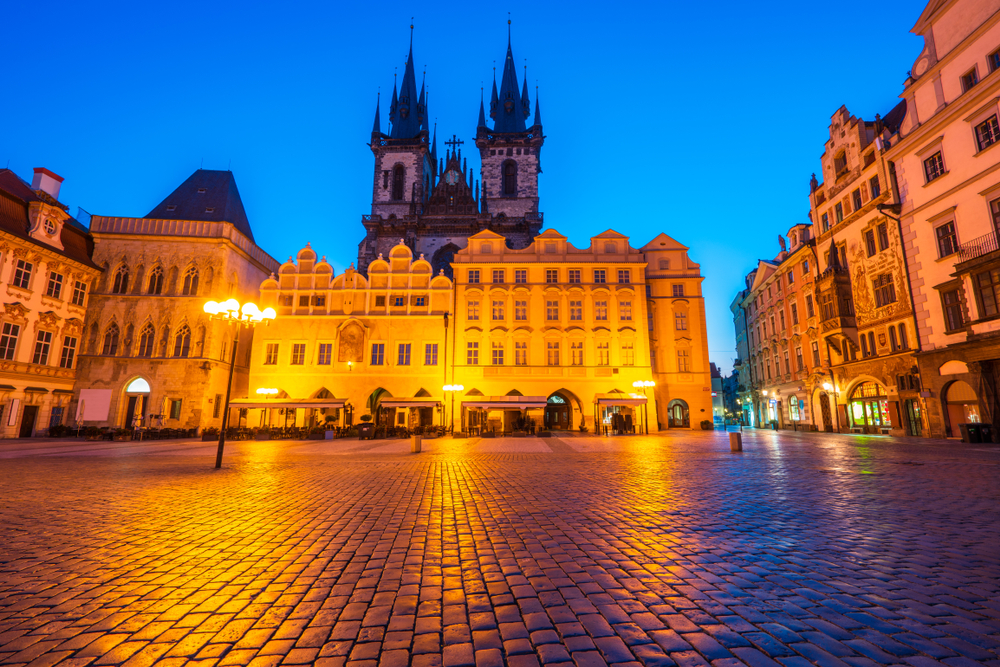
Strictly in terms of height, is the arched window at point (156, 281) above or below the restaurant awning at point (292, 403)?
above

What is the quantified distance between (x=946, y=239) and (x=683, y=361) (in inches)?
681

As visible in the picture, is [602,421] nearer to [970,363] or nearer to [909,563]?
[970,363]

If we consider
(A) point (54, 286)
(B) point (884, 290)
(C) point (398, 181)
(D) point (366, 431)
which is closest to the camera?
(B) point (884, 290)

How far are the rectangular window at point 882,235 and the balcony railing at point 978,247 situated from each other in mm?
5267

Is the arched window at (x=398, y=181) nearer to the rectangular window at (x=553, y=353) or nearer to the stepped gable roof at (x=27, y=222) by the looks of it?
the stepped gable roof at (x=27, y=222)

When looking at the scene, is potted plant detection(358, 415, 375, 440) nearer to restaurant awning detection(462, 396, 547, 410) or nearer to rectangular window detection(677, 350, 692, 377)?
restaurant awning detection(462, 396, 547, 410)

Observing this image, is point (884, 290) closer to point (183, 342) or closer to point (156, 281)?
point (183, 342)

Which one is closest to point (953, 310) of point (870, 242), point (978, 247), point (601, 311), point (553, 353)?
point (978, 247)

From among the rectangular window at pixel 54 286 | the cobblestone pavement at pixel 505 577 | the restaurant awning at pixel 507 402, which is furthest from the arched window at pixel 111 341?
the cobblestone pavement at pixel 505 577

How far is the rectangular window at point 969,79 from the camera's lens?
20.3 metres

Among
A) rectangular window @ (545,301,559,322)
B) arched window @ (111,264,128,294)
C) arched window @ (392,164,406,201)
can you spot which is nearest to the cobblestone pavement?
rectangular window @ (545,301,559,322)

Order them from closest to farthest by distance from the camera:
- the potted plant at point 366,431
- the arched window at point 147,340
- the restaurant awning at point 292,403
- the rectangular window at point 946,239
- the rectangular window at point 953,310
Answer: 1. the rectangular window at point 953,310
2. the rectangular window at point 946,239
3. the potted plant at point 366,431
4. the restaurant awning at point 292,403
5. the arched window at point 147,340

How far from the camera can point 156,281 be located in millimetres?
35219

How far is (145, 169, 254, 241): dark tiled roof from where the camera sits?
3794cm
